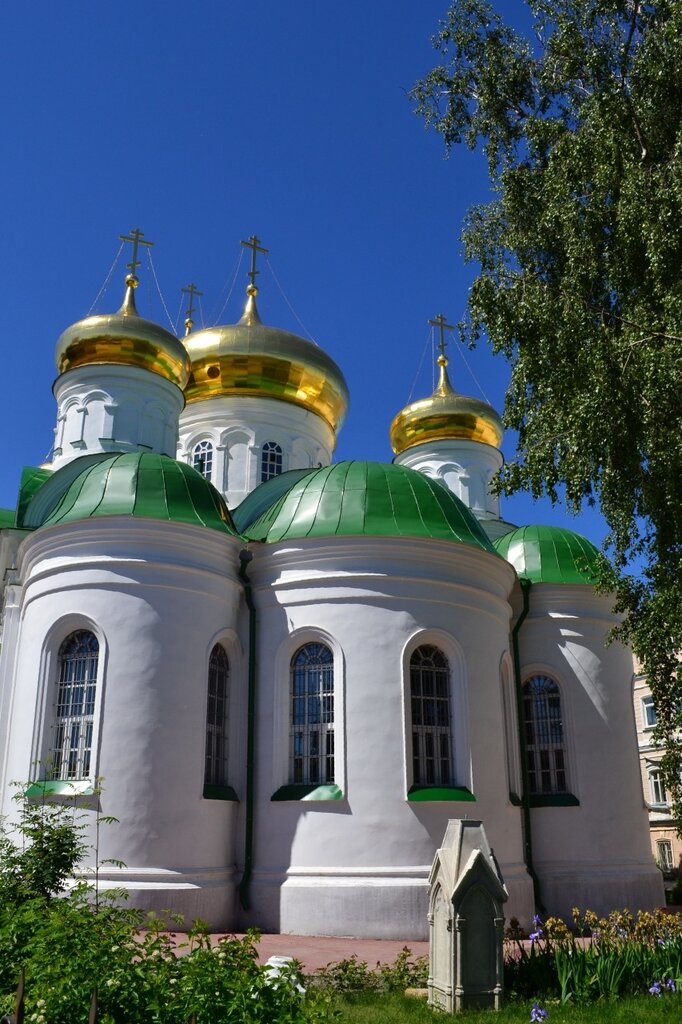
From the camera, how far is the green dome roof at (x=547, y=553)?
15.8m

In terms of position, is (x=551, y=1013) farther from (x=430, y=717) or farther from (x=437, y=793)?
(x=430, y=717)

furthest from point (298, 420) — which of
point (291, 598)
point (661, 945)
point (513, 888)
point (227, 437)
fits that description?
point (661, 945)

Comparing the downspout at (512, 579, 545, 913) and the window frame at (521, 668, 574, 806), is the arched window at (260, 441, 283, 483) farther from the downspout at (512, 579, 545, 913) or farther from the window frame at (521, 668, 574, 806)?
the window frame at (521, 668, 574, 806)

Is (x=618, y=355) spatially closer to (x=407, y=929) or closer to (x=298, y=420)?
(x=407, y=929)

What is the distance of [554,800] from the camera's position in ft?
47.9

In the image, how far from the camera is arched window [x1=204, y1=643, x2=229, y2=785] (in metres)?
12.7

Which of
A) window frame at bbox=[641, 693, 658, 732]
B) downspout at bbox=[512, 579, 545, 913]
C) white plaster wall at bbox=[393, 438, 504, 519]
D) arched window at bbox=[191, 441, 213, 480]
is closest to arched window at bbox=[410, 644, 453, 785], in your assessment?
downspout at bbox=[512, 579, 545, 913]

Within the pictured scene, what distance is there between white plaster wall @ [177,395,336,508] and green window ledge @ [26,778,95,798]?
785cm

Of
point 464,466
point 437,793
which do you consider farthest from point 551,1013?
point 464,466

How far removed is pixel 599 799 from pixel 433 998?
8.04 meters

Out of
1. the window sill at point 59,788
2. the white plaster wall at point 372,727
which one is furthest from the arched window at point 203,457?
the window sill at point 59,788

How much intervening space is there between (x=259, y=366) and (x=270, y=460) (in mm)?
1991

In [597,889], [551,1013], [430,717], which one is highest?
[430,717]

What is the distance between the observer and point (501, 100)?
40.7 ft
